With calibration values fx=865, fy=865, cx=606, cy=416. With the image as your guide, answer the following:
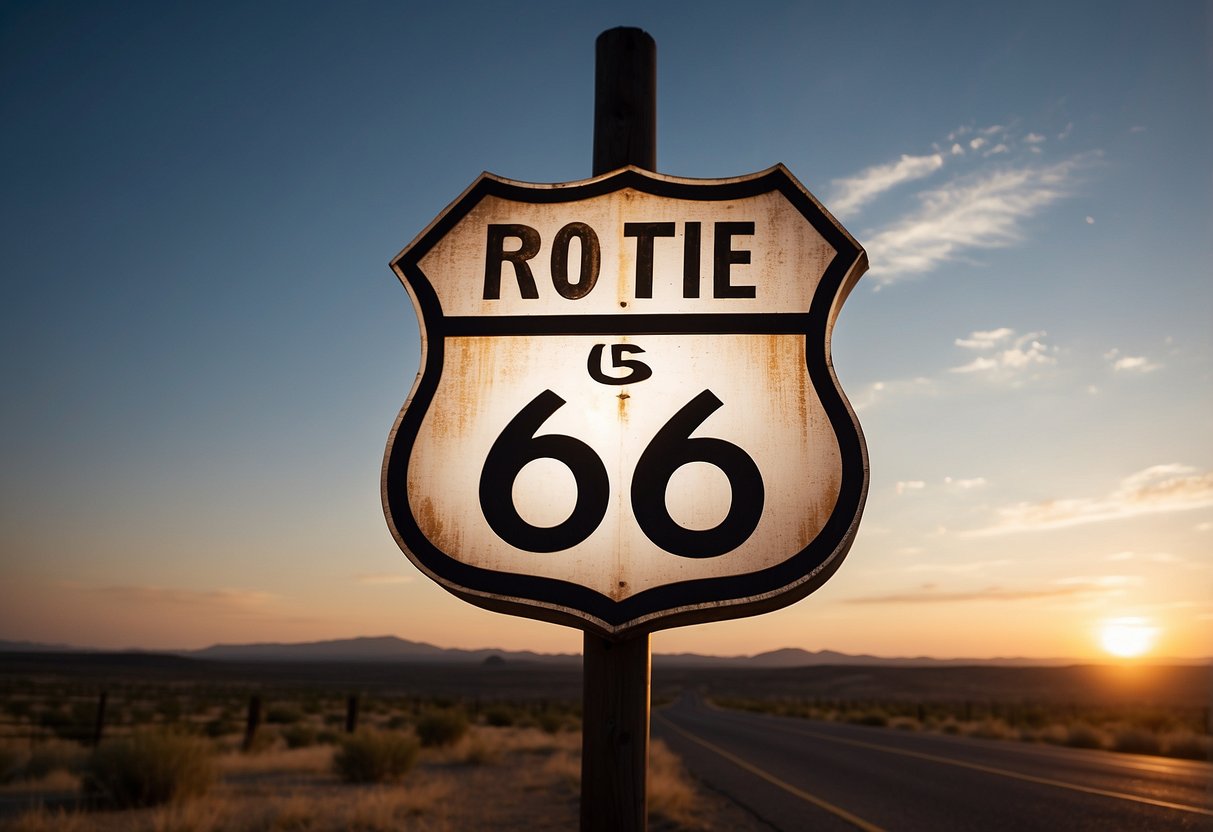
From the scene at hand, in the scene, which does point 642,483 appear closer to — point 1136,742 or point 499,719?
point 1136,742

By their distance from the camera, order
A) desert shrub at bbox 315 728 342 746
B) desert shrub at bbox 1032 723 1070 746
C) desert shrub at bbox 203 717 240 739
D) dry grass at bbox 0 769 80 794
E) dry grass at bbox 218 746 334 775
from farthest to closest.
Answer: desert shrub at bbox 1032 723 1070 746 → desert shrub at bbox 203 717 240 739 → desert shrub at bbox 315 728 342 746 → dry grass at bbox 218 746 334 775 → dry grass at bbox 0 769 80 794

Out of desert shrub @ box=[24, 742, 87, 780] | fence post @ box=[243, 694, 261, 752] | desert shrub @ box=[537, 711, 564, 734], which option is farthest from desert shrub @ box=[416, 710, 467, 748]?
desert shrub @ box=[537, 711, 564, 734]

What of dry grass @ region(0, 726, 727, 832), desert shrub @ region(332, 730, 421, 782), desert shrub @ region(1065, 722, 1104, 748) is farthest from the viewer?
desert shrub @ region(1065, 722, 1104, 748)

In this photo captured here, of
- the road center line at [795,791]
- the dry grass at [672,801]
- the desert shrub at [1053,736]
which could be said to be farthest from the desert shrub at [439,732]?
the desert shrub at [1053,736]

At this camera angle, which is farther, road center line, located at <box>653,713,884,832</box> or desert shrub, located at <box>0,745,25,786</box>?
desert shrub, located at <box>0,745,25,786</box>

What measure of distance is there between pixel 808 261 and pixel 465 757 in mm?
15888

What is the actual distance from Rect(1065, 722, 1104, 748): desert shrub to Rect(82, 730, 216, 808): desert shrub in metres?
19.9

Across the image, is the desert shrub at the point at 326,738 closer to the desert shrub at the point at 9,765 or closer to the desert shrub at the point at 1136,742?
the desert shrub at the point at 9,765

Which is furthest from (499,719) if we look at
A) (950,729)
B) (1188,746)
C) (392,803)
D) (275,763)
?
(392,803)

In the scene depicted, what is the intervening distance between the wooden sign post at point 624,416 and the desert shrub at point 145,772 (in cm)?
999

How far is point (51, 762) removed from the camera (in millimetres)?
13133

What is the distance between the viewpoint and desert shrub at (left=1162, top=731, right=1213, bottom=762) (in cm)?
1764

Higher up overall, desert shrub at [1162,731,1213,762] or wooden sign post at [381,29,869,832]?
wooden sign post at [381,29,869,832]

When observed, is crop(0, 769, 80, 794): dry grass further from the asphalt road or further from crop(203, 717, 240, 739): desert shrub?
the asphalt road
